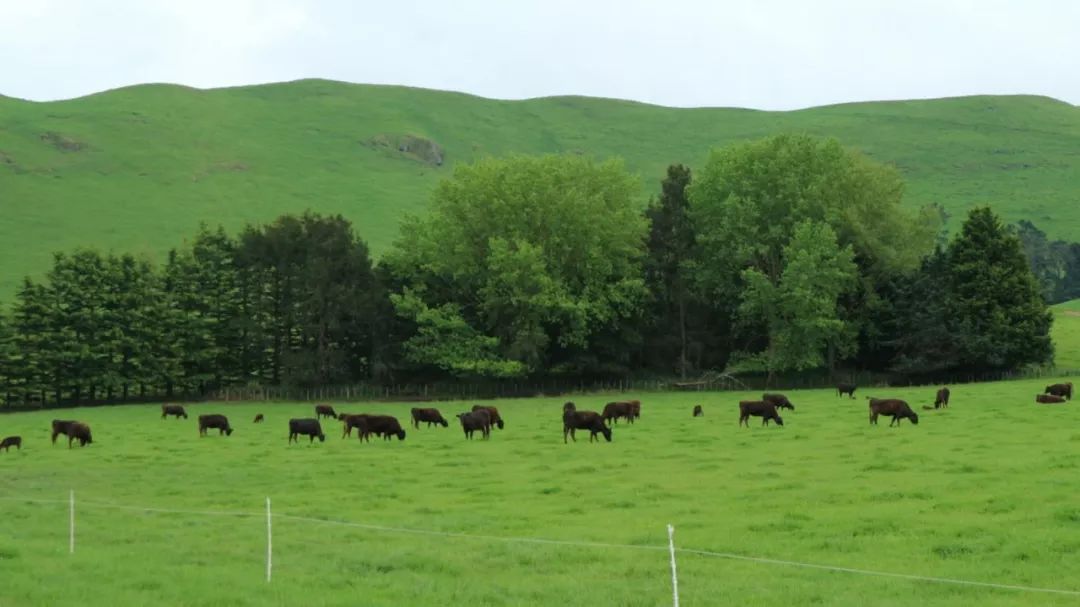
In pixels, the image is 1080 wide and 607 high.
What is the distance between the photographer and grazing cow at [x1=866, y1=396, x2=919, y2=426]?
4156 cm

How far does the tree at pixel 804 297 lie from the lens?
2943 inches

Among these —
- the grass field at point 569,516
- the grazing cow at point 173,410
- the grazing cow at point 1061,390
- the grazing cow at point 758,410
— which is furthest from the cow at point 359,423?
the grazing cow at point 1061,390

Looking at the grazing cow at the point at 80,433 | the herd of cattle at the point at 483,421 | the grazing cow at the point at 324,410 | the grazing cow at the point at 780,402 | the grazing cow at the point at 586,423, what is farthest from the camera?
the grazing cow at the point at 324,410

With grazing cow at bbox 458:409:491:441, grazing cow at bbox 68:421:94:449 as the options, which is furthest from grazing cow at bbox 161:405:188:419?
grazing cow at bbox 458:409:491:441

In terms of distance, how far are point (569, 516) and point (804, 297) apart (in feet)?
178

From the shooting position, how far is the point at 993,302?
249 feet

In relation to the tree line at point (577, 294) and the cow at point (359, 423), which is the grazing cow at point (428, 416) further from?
the tree line at point (577, 294)

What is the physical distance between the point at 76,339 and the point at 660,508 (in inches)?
2721

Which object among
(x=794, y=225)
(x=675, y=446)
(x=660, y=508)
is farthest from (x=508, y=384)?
(x=660, y=508)

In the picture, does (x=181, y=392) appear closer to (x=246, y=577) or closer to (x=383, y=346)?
(x=383, y=346)

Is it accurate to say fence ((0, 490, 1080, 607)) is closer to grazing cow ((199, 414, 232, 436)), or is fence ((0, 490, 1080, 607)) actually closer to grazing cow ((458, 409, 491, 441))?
grazing cow ((458, 409, 491, 441))

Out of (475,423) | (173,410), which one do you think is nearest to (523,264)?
(173,410)

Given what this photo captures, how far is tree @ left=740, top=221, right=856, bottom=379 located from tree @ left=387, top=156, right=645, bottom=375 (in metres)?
9.35

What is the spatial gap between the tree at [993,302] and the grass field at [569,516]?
112ft
